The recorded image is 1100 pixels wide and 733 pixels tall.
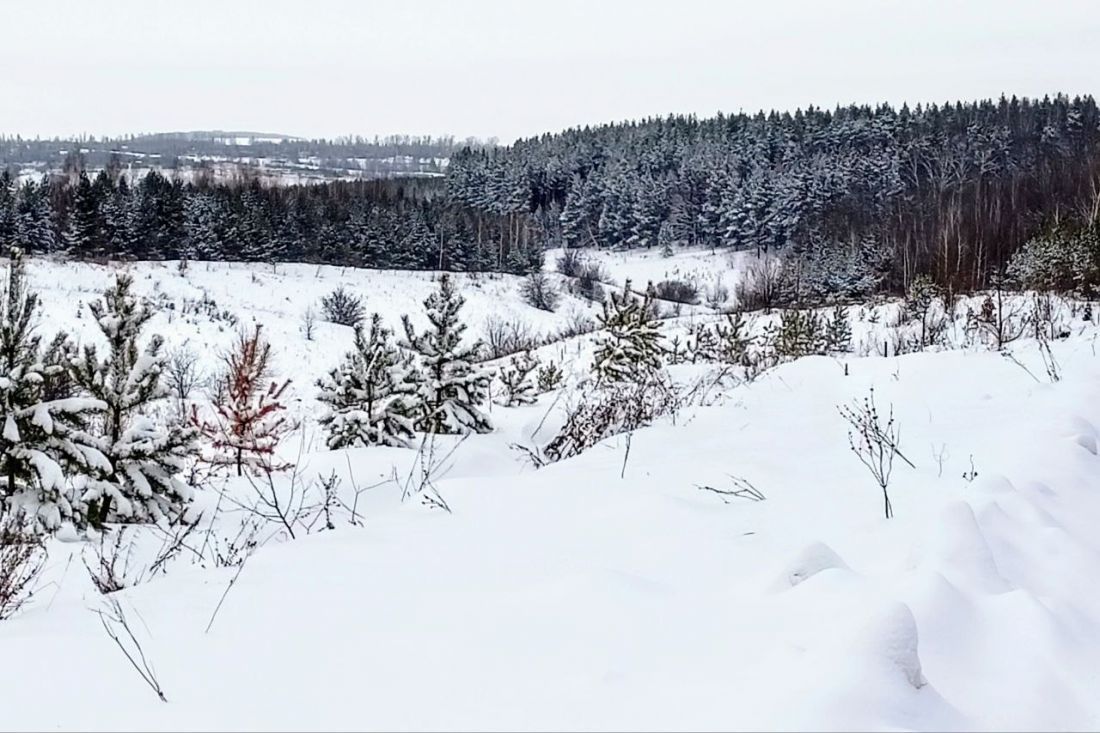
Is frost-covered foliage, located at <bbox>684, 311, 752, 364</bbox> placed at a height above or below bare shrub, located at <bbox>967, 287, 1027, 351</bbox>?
below

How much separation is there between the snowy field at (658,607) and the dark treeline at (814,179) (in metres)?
40.9

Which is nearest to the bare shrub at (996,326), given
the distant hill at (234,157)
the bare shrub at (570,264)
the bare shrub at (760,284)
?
the bare shrub at (760,284)

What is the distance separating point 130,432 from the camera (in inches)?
208

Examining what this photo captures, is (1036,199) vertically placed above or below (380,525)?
above

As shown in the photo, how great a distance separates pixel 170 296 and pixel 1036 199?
154ft

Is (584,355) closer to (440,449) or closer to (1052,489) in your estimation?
(440,449)

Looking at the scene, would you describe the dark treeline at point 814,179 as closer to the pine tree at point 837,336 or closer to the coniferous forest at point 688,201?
the coniferous forest at point 688,201

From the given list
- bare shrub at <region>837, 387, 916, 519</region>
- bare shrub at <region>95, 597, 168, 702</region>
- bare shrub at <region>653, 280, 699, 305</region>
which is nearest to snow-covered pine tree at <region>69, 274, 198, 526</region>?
bare shrub at <region>95, 597, 168, 702</region>

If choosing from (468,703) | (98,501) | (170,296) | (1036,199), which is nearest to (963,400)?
(468,703)

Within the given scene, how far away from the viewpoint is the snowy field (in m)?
1.81

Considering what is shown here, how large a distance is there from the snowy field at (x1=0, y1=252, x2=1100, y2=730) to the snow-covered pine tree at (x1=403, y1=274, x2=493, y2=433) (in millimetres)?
3503

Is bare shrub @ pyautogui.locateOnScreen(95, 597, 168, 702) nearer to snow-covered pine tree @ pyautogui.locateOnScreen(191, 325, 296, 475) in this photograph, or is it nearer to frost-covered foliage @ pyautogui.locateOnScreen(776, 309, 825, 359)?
snow-covered pine tree @ pyautogui.locateOnScreen(191, 325, 296, 475)

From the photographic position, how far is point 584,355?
20.2 meters

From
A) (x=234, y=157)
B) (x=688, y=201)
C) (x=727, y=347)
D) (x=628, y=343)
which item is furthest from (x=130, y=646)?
(x=234, y=157)
